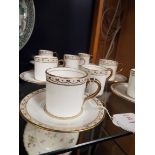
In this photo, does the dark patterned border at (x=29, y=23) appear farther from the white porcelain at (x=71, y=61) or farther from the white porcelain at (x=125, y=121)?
the white porcelain at (x=125, y=121)

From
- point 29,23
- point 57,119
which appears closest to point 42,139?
point 57,119

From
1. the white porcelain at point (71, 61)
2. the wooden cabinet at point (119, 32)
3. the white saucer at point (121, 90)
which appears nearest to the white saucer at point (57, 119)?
the white saucer at point (121, 90)

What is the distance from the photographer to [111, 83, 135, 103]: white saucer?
51 centimetres

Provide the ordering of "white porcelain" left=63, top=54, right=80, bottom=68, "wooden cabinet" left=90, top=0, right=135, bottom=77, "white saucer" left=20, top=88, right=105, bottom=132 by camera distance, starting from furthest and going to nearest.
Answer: "wooden cabinet" left=90, top=0, right=135, bottom=77 → "white porcelain" left=63, top=54, right=80, bottom=68 → "white saucer" left=20, top=88, right=105, bottom=132

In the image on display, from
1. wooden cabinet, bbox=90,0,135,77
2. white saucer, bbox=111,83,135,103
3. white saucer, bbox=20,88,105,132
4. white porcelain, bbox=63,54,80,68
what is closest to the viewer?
white saucer, bbox=20,88,105,132

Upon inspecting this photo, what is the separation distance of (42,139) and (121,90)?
0.93 ft

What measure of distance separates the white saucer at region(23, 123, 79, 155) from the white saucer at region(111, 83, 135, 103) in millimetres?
192

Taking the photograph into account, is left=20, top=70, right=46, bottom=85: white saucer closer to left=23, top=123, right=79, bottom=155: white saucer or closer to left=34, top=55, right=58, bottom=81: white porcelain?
left=34, top=55, right=58, bottom=81: white porcelain

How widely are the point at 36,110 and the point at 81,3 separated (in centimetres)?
56

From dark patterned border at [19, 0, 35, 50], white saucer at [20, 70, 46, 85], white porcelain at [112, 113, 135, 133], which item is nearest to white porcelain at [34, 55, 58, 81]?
white saucer at [20, 70, 46, 85]

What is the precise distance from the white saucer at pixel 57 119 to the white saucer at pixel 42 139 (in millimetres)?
54

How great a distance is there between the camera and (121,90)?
22.4 inches
